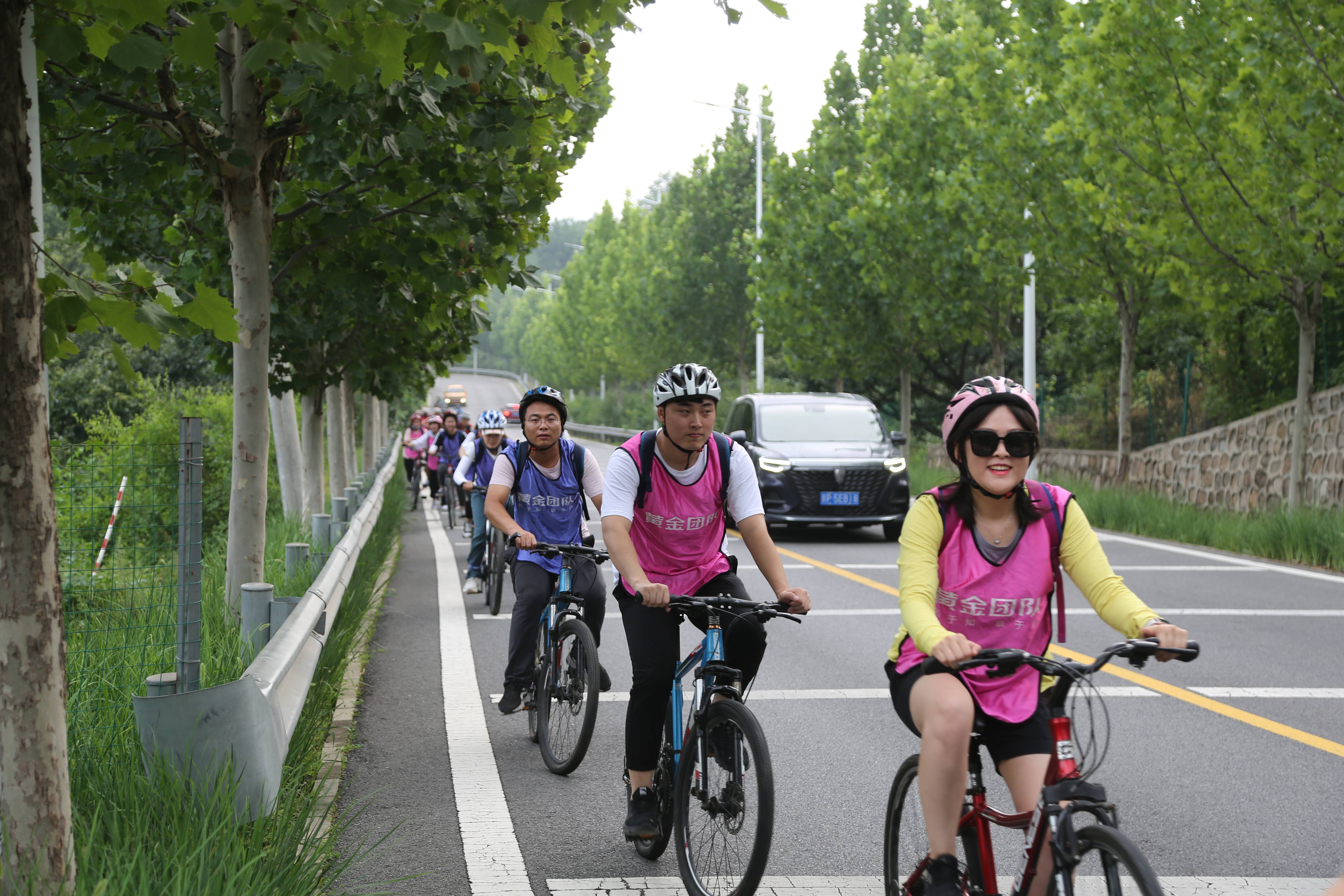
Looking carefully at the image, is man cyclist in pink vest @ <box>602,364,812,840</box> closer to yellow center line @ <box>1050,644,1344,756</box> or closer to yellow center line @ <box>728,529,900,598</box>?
yellow center line @ <box>1050,644,1344,756</box>

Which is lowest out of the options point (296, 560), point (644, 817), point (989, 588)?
point (644, 817)

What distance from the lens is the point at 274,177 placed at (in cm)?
877

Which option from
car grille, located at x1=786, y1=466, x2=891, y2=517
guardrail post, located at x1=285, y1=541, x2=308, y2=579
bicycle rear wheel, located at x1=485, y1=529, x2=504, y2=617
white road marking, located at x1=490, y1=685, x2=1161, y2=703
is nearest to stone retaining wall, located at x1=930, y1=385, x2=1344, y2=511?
car grille, located at x1=786, y1=466, x2=891, y2=517

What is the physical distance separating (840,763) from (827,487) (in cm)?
1111

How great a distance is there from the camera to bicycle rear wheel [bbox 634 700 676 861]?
4879 mm

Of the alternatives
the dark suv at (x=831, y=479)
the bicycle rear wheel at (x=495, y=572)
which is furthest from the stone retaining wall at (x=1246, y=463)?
the bicycle rear wheel at (x=495, y=572)

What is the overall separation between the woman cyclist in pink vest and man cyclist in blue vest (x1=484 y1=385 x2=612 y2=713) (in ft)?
10.6

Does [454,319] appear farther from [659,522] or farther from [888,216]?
[888,216]

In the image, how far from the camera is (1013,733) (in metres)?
3.57

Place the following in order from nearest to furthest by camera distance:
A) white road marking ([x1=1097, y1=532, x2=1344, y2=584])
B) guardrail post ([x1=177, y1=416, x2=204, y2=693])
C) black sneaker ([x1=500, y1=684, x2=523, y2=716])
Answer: guardrail post ([x1=177, y1=416, x2=204, y2=693]) → black sneaker ([x1=500, y1=684, x2=523, y2=716]) → white road marking ([x1=1097, y1=532, x2=1344, y2=584])

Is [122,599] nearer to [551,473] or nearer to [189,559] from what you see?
[551,473]

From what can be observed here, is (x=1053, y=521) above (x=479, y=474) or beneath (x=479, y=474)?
beneath

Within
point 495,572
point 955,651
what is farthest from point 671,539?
point 495,572

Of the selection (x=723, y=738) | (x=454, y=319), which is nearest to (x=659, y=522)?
(x=723, y=738)
